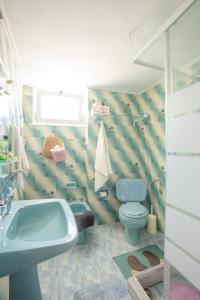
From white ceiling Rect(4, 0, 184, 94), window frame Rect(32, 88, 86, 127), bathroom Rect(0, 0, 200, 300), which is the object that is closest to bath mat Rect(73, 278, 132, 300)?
bathroom Rect(0, 0, 200, 300)

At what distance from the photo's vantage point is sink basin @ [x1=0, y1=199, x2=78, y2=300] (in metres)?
0.67

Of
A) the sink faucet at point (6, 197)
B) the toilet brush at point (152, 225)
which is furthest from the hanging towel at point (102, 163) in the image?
the sink faucet at point (6, 197)


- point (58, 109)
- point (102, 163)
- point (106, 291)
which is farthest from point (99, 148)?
point (106, 291)

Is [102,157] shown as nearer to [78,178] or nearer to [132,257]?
[78,178]

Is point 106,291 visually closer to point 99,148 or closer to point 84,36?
point 99,148

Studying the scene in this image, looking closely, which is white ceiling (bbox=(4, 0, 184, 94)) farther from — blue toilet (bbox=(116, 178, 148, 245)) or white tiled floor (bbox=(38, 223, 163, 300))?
white tiled floor (bbox=(38, 223, 163, 300))

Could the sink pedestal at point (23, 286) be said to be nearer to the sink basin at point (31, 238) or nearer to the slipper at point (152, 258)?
the sink basin at point (31, 238)

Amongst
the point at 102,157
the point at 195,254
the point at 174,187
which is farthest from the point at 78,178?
the point at 195,254

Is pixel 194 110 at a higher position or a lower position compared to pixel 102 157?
higher

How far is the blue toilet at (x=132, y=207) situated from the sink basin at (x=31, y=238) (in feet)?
3.43

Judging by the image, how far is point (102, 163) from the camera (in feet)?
7.69

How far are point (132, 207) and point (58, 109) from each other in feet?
6.27

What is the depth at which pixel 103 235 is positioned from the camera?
7.34ft

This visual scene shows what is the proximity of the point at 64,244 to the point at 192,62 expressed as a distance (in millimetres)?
1506
